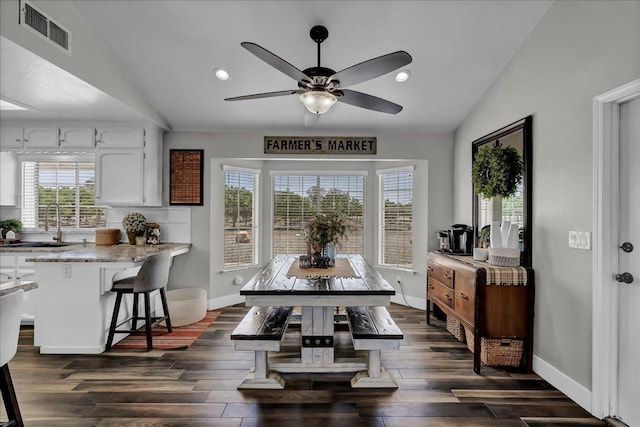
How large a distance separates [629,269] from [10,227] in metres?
6.20

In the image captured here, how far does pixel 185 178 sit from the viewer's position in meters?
4.45

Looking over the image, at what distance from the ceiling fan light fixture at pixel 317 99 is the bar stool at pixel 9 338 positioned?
6.57 feet

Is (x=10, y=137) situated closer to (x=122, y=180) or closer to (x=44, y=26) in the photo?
(x=122, y=180)

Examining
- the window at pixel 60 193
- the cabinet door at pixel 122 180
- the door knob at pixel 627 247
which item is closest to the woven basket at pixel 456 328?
the door knob at pixel 627 247

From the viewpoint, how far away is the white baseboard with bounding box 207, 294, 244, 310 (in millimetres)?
4535

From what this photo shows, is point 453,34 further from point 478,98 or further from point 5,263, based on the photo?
point 5,263

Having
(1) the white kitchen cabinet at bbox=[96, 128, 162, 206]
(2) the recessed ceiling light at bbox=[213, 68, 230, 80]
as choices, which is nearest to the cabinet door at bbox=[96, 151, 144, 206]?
(1) the white kitchen cabinet at bbox=[96, 128, 162, 206]

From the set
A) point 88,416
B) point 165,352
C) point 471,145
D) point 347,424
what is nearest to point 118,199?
point 165,352

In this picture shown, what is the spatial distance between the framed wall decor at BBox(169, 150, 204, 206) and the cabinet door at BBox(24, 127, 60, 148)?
128 centimetres

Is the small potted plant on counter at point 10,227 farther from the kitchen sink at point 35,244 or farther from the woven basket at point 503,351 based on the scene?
the woven basket at point 503,351

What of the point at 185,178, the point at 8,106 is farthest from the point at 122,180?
the point at 8,106

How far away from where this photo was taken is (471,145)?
3.99m

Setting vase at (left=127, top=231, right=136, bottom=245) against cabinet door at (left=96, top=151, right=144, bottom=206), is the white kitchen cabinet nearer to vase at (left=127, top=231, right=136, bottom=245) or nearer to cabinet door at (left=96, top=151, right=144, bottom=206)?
cabinet door at (left=96, top=151, right=144, bottom=206)

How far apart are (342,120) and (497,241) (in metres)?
2.30
